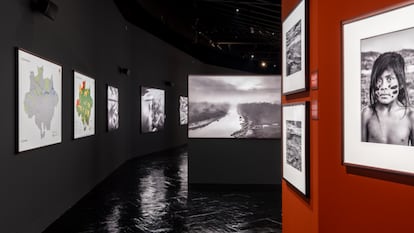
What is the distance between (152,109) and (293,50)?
10.2m

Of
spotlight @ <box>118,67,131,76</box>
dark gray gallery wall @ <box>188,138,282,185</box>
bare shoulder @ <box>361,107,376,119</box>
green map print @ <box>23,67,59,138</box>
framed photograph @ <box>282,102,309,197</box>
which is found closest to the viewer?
bare shoulder @ <box>361,107,376,119</box>

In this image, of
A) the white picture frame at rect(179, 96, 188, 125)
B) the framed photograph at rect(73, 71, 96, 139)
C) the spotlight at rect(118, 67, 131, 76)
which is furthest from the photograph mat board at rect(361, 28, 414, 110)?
the white picture frame at rect(179, 96, 188, 125)

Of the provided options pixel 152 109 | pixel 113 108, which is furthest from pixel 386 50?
pixel 152 109

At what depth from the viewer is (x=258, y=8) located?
33.1ft

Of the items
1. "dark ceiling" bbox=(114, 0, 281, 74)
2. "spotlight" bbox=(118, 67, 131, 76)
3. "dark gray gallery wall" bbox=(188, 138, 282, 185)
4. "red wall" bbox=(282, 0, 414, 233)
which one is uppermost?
"dark ceiling" bbox=(114, 0, 281, 74)

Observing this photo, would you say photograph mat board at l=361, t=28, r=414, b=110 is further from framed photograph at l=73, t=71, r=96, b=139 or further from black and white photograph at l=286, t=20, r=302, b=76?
framed photograph at l=73, t=71, r=96, b=139

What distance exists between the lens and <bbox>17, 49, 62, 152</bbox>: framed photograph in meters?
3.85

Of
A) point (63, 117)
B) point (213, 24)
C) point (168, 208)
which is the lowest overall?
point (168, 208)

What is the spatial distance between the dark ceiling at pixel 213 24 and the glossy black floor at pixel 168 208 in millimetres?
4631

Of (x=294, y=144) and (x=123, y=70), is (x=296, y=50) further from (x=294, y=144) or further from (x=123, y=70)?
(x=123, y=70)

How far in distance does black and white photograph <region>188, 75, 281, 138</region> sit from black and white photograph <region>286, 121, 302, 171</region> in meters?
4.59

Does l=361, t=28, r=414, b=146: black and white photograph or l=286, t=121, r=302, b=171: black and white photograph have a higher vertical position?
l=361, t=28, r=414, b=146: black and white photograph

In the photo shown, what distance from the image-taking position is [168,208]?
5754 mm

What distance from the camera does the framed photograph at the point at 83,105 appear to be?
5.87 metres
